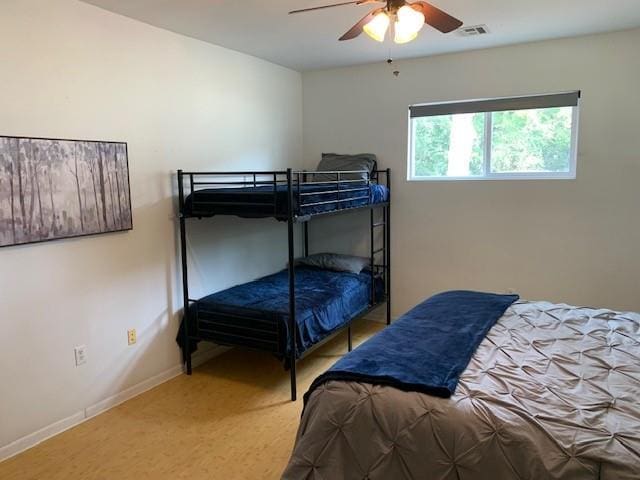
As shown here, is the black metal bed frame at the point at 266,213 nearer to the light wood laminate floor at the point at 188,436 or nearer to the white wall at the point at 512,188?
the light wood laminate floor at the point at 188,436

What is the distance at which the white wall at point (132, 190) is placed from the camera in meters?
2.47

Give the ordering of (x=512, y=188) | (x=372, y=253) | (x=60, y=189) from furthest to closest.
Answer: (x=372, y=253), (x=512, y=188), (x=60, y=189)

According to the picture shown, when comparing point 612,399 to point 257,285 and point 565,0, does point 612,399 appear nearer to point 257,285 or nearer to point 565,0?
point 565,0

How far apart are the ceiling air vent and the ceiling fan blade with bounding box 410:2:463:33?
117cm

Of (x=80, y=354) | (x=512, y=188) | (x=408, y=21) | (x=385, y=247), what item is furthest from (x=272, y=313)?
(x=512, y=188)

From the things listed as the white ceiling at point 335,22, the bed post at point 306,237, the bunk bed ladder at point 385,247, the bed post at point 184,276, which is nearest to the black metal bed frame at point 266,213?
the bed post at point 184,276

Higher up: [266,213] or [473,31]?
[473,31]

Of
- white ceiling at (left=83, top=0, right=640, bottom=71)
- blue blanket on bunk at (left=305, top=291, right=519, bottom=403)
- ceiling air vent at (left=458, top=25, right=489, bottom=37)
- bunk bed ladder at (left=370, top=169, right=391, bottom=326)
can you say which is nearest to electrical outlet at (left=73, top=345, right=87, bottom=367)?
blue blanket on bunk at (left=305, top=291, right=519, bottom=403)

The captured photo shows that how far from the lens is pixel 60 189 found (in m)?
2.60

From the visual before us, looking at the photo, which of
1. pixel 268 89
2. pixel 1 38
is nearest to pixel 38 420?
pixel 1 38

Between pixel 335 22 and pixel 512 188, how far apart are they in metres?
1.94

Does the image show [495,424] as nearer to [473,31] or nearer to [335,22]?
[335,22]

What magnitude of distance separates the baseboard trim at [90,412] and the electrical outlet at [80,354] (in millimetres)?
292

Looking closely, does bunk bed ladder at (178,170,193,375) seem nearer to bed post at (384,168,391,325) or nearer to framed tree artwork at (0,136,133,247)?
framed tree artwork at (0,136,133,247)
